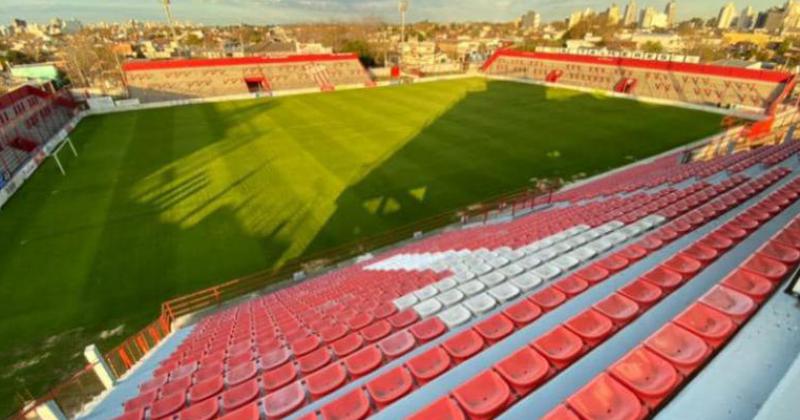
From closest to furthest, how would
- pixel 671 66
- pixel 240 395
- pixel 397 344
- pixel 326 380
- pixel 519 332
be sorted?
pixel 519 332
pixel 326 380
pixel 240 395
pixel 397 344
pixel 671 66

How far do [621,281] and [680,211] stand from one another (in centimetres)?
450

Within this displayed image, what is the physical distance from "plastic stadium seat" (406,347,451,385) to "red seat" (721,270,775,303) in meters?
2.83

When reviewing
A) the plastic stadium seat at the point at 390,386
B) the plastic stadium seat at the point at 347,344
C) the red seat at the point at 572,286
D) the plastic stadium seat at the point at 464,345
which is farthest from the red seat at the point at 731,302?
the plastic stadium seat at the point at 347,344

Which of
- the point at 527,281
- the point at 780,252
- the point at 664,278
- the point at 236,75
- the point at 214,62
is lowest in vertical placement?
the point at 236,75

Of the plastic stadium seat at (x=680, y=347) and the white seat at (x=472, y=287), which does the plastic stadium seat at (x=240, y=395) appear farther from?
the plastic stadium seat at (x=680, y=347)

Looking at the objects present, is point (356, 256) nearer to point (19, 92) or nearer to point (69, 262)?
point (69, 262)

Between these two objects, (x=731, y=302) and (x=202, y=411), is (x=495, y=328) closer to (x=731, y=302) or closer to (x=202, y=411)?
(x=731, y=302)

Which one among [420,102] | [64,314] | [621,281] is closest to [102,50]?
[420,102]

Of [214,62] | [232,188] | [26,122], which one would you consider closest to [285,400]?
[232,188]

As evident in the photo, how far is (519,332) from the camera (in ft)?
12.3

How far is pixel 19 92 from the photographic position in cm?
2478

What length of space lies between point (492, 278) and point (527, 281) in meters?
0.74

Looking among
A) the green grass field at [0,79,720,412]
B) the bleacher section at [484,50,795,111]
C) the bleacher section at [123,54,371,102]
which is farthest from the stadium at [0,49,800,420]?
the bleacher section at [123,54,371,102]

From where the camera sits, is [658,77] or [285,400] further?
[658,77]
